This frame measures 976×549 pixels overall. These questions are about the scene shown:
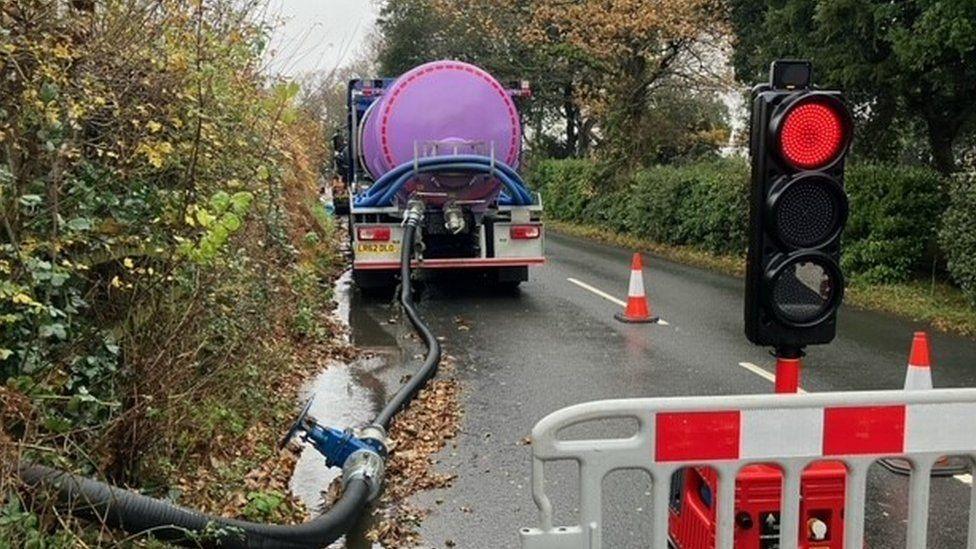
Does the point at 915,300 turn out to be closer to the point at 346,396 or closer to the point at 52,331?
the point at 346,396

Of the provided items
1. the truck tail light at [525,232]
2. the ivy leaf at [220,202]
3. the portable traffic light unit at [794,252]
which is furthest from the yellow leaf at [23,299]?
the truck tail light at [525,232]

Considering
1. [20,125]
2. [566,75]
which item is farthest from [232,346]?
[566,75]

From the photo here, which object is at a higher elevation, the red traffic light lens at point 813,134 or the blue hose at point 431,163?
the red traffic light lens at point 813,134

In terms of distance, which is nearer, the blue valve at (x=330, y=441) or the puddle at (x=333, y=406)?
the blue valve at (x=330, y=441)

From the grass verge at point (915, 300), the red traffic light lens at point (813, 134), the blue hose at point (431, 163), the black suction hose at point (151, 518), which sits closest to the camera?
the black suction hose at point (151, 518)

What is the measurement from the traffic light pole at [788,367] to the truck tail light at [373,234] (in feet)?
Answer: 27.7

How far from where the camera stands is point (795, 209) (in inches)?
132

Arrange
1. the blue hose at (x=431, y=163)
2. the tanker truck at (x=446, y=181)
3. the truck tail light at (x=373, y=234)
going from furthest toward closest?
the truck tail light at (x=373, y=234), the tanker truck at (x=446, y=181), the blue hose at (x=431, y=163)

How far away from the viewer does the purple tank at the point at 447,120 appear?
11523mm

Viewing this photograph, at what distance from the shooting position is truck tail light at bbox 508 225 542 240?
12.1 m

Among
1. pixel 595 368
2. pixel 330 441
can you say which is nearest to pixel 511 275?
pixel 595 368

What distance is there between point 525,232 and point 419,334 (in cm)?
334

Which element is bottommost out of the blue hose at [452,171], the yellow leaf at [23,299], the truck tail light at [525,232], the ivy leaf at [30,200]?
the truck tail light at [525,232]

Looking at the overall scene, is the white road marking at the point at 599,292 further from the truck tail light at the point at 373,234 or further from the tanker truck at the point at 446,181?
the truck tail light at the point at 373,234
